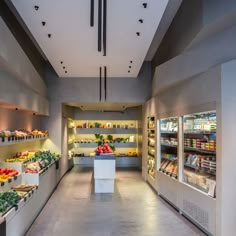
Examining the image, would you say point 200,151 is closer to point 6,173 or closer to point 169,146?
point 169,146

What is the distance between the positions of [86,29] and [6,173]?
9.36ft

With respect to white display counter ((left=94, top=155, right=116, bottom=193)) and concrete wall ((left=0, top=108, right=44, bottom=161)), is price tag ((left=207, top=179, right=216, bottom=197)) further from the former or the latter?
concrete wall ((left=0, top=108, right=44, bottom=161))

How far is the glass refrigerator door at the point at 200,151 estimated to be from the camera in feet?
15.7

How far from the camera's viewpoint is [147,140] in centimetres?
946

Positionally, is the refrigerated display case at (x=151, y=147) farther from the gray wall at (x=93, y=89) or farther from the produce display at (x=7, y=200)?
the produce display at (x=7, y=200)

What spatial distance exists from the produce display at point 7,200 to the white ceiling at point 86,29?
273 centimetres

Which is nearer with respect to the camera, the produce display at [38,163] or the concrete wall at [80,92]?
the produce display at [38,163]

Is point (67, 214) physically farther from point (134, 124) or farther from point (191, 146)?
point (134, 124)

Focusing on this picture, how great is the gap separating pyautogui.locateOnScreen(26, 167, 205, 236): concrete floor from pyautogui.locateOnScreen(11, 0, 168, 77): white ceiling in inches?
133

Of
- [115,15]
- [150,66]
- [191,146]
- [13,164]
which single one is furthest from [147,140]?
[115,15]

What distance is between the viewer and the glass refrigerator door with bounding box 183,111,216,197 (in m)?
4.77

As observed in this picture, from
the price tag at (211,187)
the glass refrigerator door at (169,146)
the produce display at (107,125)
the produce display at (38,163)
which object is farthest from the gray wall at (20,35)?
the price tag at (211,187)

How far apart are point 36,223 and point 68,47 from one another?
3542 mm

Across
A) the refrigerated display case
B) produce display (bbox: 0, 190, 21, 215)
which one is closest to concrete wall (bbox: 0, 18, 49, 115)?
produce display (bbox: 0, 190, 21, 215)
